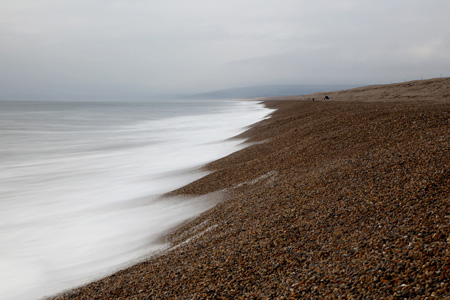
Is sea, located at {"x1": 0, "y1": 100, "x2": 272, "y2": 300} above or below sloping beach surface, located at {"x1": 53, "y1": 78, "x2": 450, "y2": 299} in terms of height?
below

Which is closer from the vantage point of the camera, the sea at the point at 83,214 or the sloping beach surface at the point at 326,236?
the sloping beach surface at the point at 326,236

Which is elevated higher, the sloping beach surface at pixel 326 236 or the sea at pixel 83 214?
the sloping beach surface at pixel 326 236

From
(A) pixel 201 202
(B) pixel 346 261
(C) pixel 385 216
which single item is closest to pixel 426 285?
(B) pixel 346 261

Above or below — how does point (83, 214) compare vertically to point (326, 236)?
below

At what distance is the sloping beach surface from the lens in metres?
2.69

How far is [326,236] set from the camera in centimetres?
361

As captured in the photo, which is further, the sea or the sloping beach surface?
the sea

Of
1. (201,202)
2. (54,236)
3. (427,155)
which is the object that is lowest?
(54,236)

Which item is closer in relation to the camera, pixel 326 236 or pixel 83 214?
pixel 326 236

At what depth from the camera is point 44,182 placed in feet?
37.4

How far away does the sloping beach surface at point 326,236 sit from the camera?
106 inches

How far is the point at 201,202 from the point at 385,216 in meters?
3.82

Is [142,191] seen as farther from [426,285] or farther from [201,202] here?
[426,285]

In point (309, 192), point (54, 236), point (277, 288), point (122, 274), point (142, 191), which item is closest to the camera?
point (277, 288)
